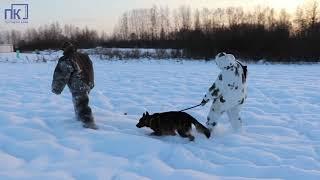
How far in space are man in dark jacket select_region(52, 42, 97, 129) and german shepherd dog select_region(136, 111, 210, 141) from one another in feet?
3.70

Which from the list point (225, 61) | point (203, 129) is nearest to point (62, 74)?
point (203, 129)

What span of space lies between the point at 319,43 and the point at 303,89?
21.2m

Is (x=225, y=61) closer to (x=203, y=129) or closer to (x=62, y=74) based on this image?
(x=203, y=129)

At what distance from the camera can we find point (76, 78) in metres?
8.00

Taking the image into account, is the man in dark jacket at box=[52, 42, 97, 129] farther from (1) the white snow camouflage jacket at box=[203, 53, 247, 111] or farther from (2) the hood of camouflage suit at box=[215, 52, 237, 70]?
(2) the hood of camouflage suit at box=[215, 52, 237, 70]

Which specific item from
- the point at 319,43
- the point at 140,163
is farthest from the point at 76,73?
the point at 319,43

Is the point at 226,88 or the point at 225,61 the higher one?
the point at 225,61

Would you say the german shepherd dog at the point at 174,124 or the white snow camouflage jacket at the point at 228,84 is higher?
the white snow camouflage jacket at the point at 228,84

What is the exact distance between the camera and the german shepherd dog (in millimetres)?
7449

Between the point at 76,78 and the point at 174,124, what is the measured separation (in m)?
1.89

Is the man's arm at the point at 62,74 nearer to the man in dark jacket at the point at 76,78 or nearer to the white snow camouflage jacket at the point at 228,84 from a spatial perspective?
the man in dark jacket at the point at 76,78

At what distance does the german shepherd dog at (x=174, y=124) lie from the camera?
7.45m

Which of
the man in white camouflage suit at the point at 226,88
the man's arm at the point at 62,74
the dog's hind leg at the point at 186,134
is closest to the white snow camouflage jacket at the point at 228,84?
the man in white camouflage suit at the point at 226,88

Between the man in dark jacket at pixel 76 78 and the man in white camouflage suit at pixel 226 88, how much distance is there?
6.70 ft
